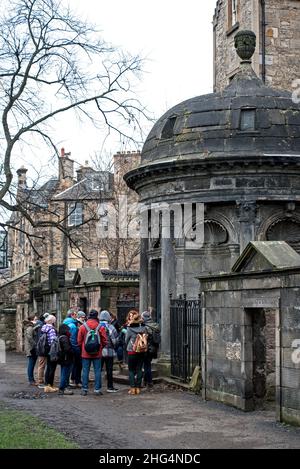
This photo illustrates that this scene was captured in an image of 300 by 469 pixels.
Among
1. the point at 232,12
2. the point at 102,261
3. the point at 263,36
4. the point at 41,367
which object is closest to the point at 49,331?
the point at 41,367

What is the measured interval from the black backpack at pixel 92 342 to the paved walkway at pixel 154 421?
0.96 metres

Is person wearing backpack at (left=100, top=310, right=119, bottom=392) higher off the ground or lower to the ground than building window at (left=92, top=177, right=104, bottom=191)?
lower

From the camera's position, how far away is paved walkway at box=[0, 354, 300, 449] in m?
10.9

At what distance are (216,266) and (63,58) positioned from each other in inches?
298

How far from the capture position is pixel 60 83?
22875 millimetres

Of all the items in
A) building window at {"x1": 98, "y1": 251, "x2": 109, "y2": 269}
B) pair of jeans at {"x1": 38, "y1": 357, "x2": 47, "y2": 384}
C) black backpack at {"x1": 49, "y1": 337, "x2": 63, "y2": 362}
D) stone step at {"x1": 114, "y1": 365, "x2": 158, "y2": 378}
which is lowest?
stone step at {"x1": 114, "y1": 365, "x2": 158, "y2": 378}

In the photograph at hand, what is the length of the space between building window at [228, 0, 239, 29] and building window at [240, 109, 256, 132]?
14.9 metres

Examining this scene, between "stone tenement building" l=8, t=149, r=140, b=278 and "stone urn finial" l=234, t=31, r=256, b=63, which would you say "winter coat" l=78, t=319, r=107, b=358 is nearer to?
"stone urn finial" l=234, t=31, r=256, b=63

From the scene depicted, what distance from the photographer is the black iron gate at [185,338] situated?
678 inches

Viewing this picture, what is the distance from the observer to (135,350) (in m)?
16.7

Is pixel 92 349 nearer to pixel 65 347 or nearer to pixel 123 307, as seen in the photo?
pixel 65 347

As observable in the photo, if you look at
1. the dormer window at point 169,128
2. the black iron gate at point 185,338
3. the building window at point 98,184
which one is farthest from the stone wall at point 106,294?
the black iron gate at point 185,338

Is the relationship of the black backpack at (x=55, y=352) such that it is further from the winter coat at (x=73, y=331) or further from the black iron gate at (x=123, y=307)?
the black iron gate at (x=123, y=307)

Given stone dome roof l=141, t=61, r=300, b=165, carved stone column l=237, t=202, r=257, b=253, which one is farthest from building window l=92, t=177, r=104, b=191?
carved stone column l=237, t=202, r=257, b=253
